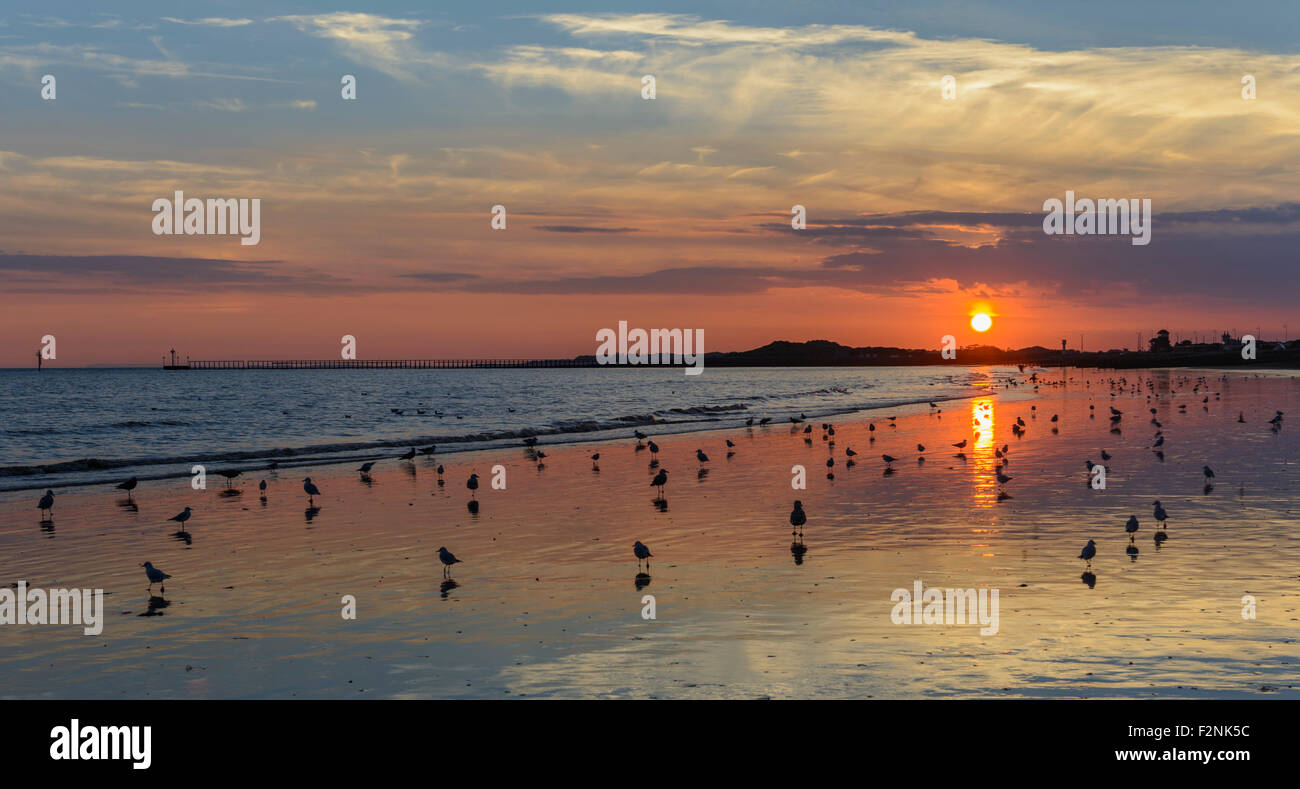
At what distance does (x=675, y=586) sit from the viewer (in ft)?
51.2

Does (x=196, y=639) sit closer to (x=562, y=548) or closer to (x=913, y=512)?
(x=562, y=548)

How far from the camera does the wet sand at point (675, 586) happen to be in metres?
10.9

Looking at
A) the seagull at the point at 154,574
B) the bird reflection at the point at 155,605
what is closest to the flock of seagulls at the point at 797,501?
the seagull at the point at 154,574

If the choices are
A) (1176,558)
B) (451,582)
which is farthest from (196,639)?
(1176,558)

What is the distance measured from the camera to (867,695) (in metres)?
10.0

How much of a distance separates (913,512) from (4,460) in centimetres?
4205

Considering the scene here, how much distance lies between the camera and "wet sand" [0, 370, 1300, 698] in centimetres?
1090

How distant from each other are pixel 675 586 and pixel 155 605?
8.01 metres

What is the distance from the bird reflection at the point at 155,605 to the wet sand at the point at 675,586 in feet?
0.26

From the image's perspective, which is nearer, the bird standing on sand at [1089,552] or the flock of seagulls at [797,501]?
the bird standing on sand at [1089,552]

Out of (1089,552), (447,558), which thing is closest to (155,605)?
(447,558)

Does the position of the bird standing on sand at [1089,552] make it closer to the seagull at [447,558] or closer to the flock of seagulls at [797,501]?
the flock of seagulls at [797,501]

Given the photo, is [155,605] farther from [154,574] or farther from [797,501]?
[797,501]
